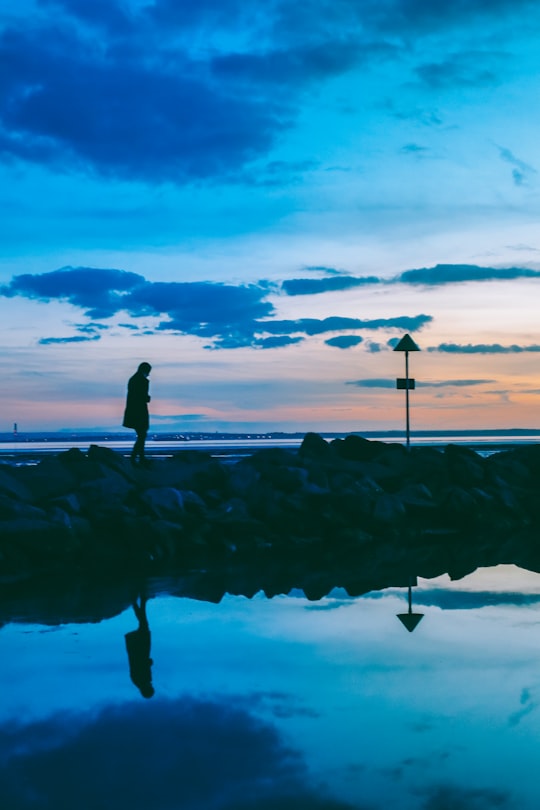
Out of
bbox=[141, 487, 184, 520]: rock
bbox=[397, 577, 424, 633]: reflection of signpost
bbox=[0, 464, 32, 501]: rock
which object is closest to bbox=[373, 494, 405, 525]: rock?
bbox=[141, 487, 184, 520]: rock

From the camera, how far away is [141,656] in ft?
17.9

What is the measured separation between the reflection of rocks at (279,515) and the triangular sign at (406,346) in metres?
3.16

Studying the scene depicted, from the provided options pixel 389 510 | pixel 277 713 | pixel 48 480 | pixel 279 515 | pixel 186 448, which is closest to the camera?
pixel 277 713

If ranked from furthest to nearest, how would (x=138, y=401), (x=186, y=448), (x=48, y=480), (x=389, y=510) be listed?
1. (x=186, y=448)
2. (x=138, y=401)
3. (x=48, y=480)
4. (x=389, y=510)

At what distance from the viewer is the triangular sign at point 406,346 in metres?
17.6

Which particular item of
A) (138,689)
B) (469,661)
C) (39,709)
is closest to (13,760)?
(39,709)

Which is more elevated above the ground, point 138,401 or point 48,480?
point 138,401

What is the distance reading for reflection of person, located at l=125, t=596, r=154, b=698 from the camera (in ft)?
15.7

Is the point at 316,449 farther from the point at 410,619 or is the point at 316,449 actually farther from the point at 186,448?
the point at 186,448

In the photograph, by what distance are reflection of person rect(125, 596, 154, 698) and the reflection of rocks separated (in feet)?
6.93

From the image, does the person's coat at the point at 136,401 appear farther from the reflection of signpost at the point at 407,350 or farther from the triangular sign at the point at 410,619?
the triangular sign at the point at 410,619

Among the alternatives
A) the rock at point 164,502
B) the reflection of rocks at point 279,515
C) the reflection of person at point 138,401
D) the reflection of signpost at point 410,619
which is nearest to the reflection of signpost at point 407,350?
the reflection of rocks at point 279,515

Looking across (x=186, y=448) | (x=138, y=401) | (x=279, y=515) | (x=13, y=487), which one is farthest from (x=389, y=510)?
(x=186, y=448)

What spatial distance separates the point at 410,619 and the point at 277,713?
239cm
